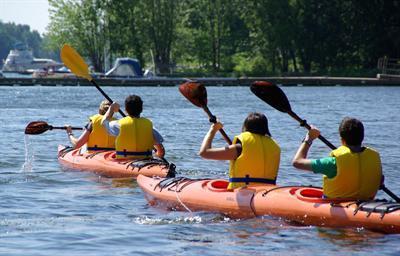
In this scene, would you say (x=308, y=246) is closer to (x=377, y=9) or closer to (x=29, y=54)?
(x=377, y=9)

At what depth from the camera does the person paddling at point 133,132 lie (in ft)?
45.6

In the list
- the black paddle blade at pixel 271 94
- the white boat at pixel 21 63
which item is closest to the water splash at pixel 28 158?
the black paddle blade at pixel 271 94

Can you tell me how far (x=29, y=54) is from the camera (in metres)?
152

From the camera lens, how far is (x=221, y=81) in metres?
66.3

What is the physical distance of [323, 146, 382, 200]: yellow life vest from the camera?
9984 mm

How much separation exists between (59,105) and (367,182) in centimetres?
3464

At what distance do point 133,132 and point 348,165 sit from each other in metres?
4.79

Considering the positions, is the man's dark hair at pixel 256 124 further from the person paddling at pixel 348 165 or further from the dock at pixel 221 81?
the dock at pixel 221 81

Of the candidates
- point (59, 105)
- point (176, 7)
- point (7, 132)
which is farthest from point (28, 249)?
point (176, 7)

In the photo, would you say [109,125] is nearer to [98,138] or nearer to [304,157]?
[98,138]

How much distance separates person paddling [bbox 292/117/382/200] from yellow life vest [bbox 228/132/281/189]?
813 millimetres

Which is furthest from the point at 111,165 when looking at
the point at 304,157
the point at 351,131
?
the point at 351,131

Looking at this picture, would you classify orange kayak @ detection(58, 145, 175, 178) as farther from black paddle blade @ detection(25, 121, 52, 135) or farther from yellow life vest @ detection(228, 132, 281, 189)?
yellow life vest @ detection(228, 132, 281, 189)

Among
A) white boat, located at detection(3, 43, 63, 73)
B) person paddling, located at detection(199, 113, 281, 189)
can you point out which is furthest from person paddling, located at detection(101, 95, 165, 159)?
white boat, located at detection(3, 43, 63, 73)
